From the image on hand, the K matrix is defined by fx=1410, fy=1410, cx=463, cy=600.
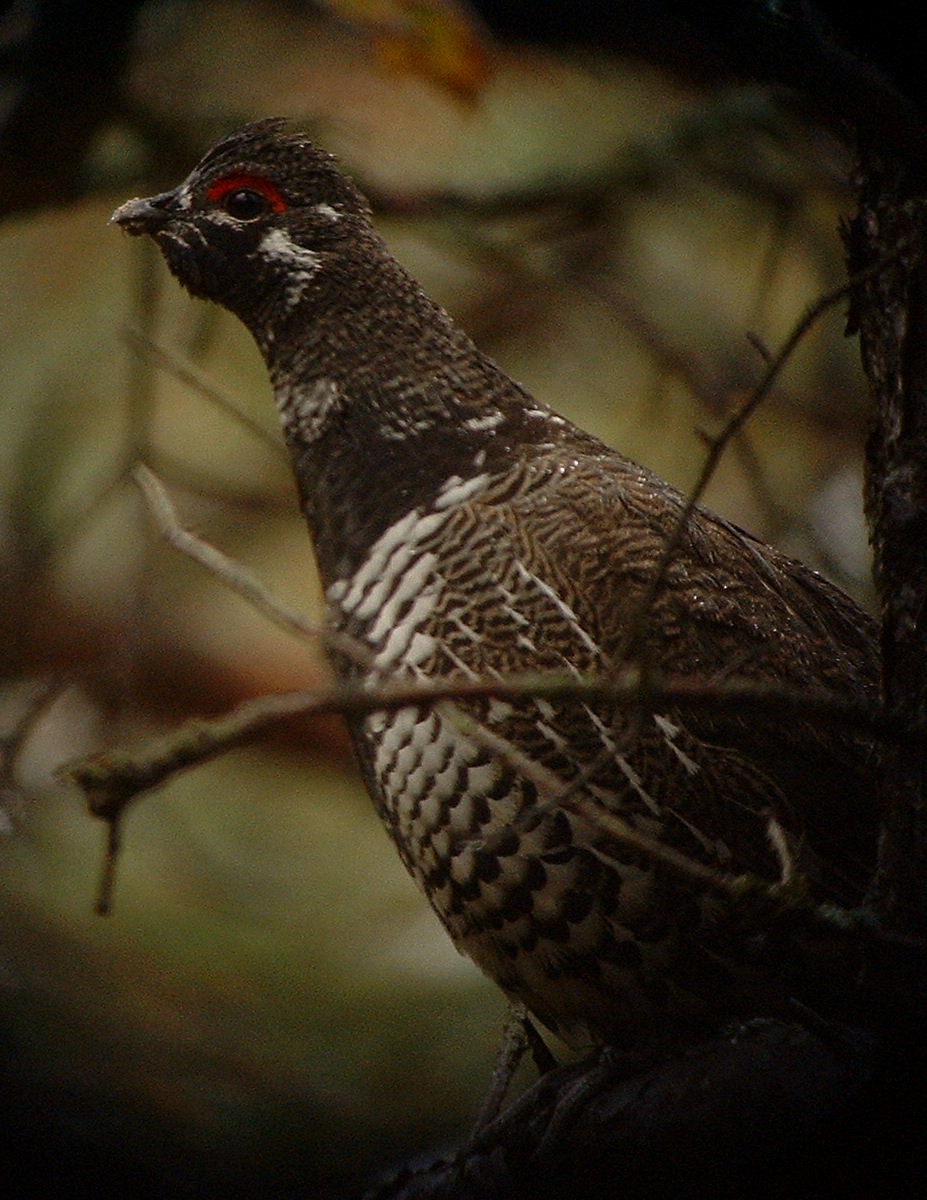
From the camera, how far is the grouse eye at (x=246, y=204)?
2350mm

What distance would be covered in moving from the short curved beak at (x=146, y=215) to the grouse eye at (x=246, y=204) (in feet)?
0.34

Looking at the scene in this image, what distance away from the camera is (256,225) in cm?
235

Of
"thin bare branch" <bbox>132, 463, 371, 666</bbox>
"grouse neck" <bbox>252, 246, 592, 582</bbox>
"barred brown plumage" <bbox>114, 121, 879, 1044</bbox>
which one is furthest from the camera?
"grouse neck" <bbox>252, 246, 592, 582</bbox>

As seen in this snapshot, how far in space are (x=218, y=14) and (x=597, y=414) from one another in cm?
178

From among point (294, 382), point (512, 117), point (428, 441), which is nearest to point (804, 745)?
point (428, 441)

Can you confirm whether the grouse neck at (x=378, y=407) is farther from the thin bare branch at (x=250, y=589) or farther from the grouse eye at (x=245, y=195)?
the thin bare branch at (x=250, y=589)

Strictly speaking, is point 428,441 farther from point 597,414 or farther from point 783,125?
point 597,414

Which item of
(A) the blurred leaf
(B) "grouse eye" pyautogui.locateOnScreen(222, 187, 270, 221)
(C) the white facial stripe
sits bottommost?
(C) the white facial stripe

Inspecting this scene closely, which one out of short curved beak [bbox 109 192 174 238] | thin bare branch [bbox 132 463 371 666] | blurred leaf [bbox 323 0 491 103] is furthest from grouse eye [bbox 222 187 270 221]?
blurred leaf [bbox 323 0 491 103]

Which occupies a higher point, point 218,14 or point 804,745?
point 218,14

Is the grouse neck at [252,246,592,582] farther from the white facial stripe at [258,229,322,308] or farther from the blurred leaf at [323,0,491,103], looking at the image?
the blurred leaf at [323,0,491,103]

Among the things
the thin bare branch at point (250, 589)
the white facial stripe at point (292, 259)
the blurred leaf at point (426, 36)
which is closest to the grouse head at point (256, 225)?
the white facial stripe at point (292, 259)

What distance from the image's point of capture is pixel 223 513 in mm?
4531

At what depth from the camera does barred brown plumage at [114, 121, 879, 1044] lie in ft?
6.29
